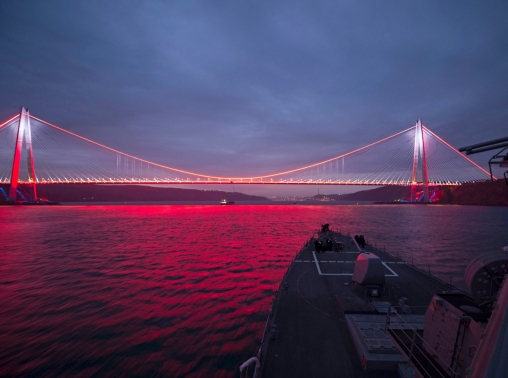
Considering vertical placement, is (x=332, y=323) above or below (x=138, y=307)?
above

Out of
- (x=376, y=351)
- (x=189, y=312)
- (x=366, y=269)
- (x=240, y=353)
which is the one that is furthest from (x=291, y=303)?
(x=189, y=312)

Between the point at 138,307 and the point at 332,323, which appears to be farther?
the point at 138,307

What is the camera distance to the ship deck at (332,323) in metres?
6.53

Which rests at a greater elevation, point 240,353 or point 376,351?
point 376,351

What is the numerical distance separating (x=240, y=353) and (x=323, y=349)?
3774mm

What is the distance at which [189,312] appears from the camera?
519 inches

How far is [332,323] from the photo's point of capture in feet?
28.7

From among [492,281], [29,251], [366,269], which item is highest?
[492,281]

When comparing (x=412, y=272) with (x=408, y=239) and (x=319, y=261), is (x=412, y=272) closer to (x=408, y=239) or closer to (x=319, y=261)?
(x=319, y=261)

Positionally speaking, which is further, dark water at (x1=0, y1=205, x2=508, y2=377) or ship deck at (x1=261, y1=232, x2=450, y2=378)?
dark water at (x1=0, y1=205, x2=508, y2=377)

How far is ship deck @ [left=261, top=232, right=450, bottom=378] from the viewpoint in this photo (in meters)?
6.53

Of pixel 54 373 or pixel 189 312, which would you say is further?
pixel 189 312

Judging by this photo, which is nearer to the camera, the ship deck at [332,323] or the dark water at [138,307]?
the ship deck at [332,323]

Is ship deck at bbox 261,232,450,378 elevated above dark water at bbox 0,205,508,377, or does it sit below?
above
